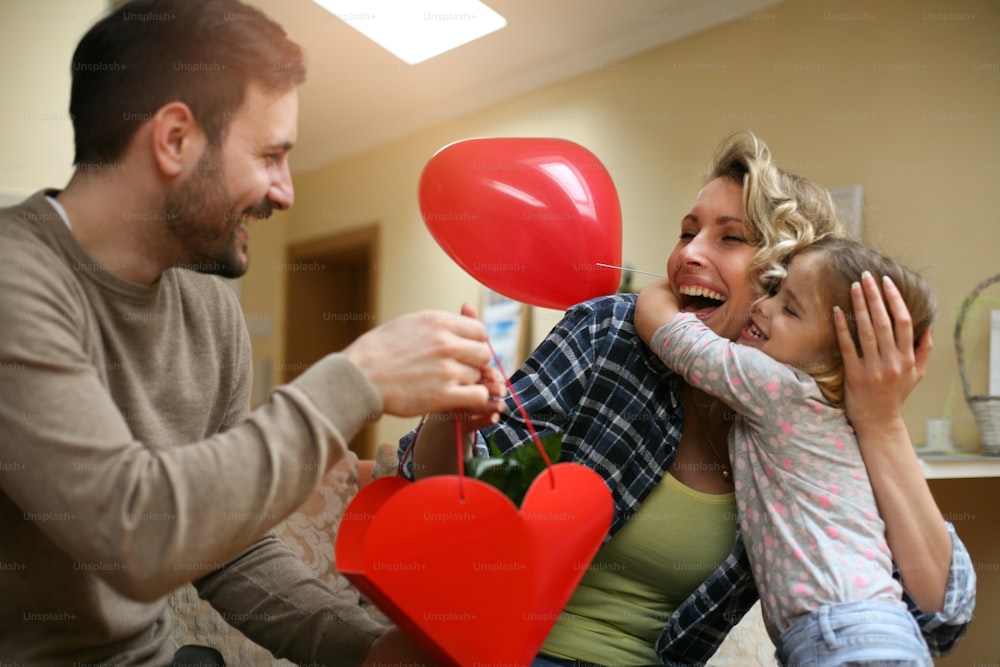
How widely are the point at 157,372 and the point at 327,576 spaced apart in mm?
758

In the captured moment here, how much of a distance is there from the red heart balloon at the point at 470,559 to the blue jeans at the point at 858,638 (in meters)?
0.38

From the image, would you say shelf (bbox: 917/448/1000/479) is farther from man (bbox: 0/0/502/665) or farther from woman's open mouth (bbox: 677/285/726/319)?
man (bbox: 0/0/502/665)

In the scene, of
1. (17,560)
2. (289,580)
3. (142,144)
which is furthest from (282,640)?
(142,144)

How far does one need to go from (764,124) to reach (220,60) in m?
3.07

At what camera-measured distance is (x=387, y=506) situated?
870 millimetres

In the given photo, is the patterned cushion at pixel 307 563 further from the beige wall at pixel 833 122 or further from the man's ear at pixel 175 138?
the beige wall at pixel 833 122

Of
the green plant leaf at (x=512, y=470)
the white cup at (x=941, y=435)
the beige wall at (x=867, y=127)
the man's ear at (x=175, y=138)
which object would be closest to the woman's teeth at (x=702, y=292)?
the green plant leaf at (x=512, y=470)

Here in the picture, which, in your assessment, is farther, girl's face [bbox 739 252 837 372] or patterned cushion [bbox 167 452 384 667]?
patterned cushion [bbox 167 452 384 667]

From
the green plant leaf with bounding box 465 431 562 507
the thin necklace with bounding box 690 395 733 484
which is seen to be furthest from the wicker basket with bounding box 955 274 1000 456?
the green plant leaf with bounding box 465 431 562 507

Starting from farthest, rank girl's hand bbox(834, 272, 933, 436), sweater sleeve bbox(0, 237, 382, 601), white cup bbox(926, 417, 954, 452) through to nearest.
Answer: white cup bbox(926, 417, 954, 452)
girl's hand bbox(834, 272, 933, 436)
sweater sleeve bbox(0, 237, 382, 601)

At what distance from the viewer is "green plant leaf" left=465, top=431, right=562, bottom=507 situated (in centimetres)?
101

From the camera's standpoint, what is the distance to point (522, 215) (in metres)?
1.32

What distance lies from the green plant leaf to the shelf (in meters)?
1.89

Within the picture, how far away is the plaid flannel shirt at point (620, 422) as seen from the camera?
1313 millimetres
